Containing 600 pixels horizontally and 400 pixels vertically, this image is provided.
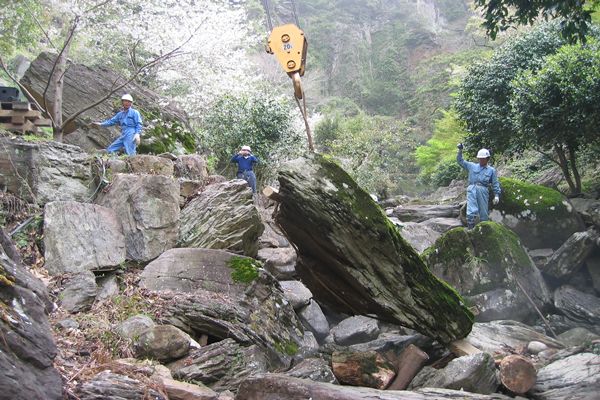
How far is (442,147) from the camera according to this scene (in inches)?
874

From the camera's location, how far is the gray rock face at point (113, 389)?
354 cm

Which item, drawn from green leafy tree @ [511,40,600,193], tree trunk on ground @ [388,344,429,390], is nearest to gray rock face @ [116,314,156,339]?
tree trunk on ground @ [388,344,429,390]

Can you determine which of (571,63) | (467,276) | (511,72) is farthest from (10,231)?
(511,72)

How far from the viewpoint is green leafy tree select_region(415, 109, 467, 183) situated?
70.1 ft

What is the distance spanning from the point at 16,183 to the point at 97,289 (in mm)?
2283

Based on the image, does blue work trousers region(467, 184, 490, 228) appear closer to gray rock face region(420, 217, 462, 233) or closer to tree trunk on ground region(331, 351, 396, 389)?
gray rock face region(420, 217, 462, 233)

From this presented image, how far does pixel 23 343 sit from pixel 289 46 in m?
4.07

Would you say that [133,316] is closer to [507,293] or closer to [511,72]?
[507,293]

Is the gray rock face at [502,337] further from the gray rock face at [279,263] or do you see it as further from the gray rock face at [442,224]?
the gray rock face at [442,224]

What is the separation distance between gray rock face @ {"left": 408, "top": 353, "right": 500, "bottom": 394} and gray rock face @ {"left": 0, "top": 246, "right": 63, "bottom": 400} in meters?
3.64

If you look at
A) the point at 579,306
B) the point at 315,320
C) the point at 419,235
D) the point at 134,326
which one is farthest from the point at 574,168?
the point at 134,326

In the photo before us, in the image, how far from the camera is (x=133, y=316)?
534cm

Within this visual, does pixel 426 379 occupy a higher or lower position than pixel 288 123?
lower

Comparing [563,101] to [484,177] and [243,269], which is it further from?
[243,269]
